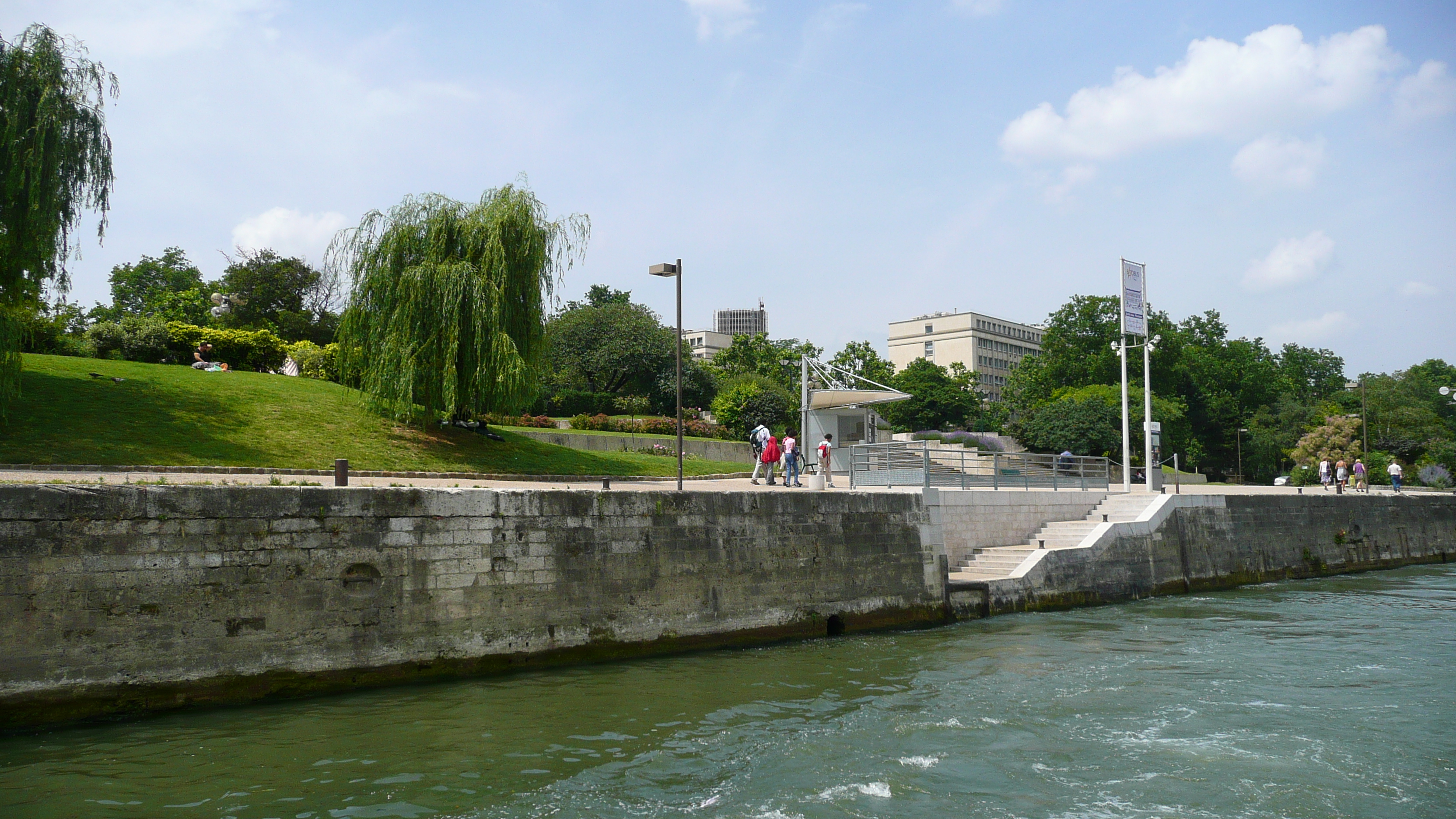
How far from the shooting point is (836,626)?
1531 cm

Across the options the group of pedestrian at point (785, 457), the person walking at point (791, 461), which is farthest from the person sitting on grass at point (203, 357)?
the person walking at point (791, 461)

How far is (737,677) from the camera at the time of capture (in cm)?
1168

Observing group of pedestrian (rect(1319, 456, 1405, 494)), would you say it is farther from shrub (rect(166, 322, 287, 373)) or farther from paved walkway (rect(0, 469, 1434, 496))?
shrub (rect(166, 322, 287, 373))

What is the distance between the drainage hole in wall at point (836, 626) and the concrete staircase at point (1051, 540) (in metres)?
3.74

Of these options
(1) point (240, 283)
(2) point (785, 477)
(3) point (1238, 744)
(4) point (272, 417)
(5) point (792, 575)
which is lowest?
(3) point (1238, 744)

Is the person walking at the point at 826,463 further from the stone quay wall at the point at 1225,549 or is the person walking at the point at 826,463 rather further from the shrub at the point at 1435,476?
the shrub at the point at 1435,476

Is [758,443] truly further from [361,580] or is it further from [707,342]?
[707,342]

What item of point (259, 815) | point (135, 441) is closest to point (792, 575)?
point (259, 815)

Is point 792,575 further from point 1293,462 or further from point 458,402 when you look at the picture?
point 1293,462

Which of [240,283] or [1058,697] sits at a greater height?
[240,283]

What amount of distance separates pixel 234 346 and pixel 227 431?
1107cm

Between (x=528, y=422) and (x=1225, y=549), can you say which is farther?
(x=528, y=422)

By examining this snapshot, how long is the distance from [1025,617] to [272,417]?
1849 cm

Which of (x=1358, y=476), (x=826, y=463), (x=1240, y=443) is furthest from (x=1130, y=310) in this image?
(x=1240, y=443)
